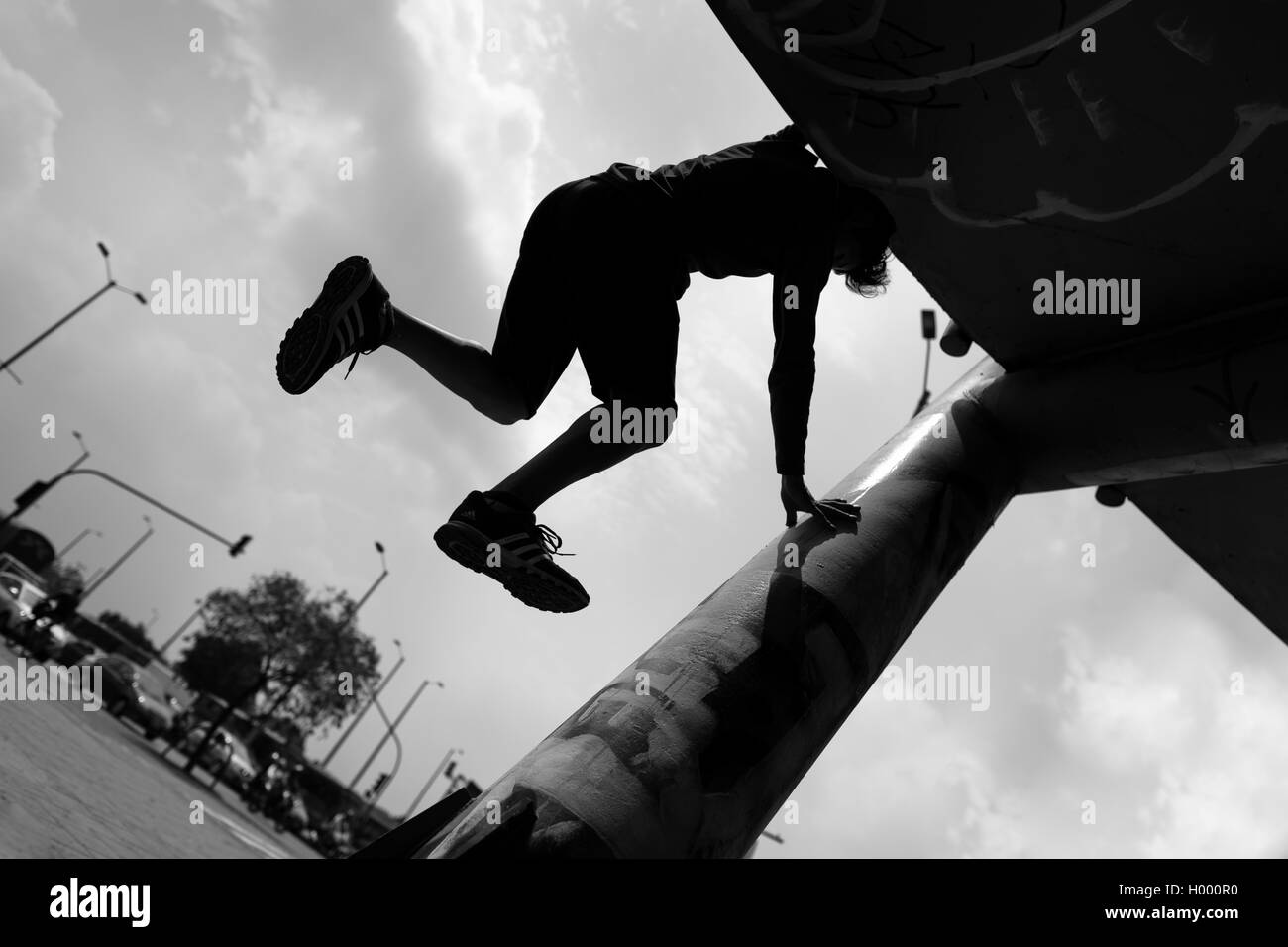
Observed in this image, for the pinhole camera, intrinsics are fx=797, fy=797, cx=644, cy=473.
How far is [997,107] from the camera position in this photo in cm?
275

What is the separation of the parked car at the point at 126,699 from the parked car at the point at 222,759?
78 cm

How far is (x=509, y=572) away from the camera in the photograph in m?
2.20

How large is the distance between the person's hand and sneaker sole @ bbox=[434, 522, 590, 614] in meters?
0.68

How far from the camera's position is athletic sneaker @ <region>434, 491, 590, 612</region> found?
2154mm

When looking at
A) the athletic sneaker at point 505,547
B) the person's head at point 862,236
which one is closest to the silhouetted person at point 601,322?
the athletic sneaker at point 505,547

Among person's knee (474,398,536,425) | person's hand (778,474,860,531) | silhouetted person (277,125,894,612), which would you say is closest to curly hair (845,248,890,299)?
silhouetted person (277,125,894,612)

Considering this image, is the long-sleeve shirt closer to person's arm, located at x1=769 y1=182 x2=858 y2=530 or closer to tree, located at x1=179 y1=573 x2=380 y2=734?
person's arm, located at x1=769 y1=182 x2=858 y2=530

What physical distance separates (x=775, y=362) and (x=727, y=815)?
1.31 m

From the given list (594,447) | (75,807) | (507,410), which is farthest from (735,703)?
(75,807)

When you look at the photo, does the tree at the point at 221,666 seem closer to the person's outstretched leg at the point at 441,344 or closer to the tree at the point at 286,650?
the tree at the point at 286,650

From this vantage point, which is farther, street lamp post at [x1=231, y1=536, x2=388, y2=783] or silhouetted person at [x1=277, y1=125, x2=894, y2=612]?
street lamp post at [x1=231, y1=536, x2=388, y2=783]
